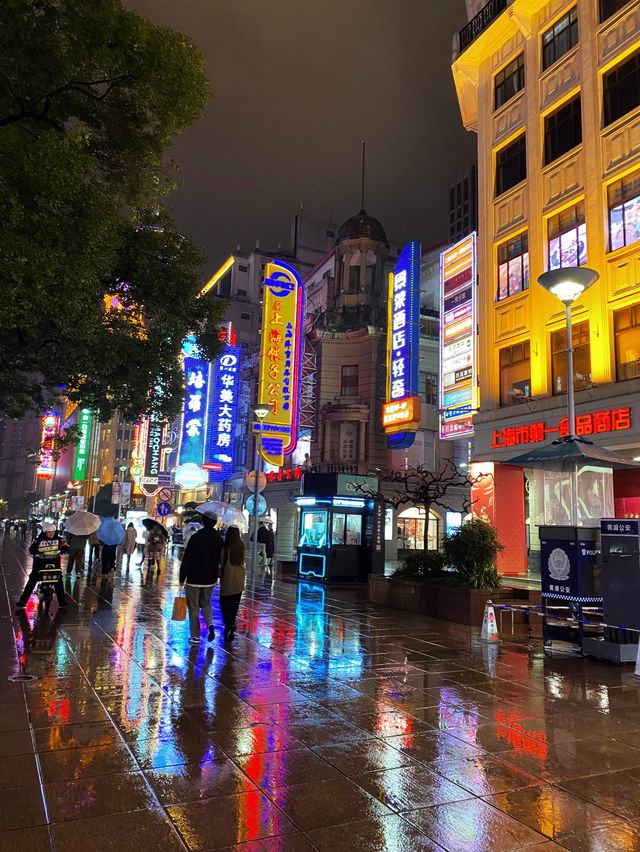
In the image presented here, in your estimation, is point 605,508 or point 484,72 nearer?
point 605,508

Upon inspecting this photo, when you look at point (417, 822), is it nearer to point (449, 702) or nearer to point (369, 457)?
point (449, 702)

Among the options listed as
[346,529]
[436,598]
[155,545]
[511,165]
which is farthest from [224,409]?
[436,598]

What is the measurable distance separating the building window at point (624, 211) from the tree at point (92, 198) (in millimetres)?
12205

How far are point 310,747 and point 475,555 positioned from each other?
8.08 m

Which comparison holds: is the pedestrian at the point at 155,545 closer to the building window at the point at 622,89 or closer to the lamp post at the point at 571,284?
the lamp post at the point at 571,284

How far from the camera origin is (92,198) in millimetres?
8617

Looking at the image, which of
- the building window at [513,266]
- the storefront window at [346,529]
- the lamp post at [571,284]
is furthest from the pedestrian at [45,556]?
the building window at [513,266]

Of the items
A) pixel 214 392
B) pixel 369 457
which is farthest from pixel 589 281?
pixel 214 392

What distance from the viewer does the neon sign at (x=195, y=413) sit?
43750 mm

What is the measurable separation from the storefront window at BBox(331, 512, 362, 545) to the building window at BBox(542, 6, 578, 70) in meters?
17.2

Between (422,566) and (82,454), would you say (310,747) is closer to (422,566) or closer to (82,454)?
(422,566)

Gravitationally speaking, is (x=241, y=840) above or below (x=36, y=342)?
below

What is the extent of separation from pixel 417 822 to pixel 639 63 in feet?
68.9

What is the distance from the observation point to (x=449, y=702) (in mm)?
6605
